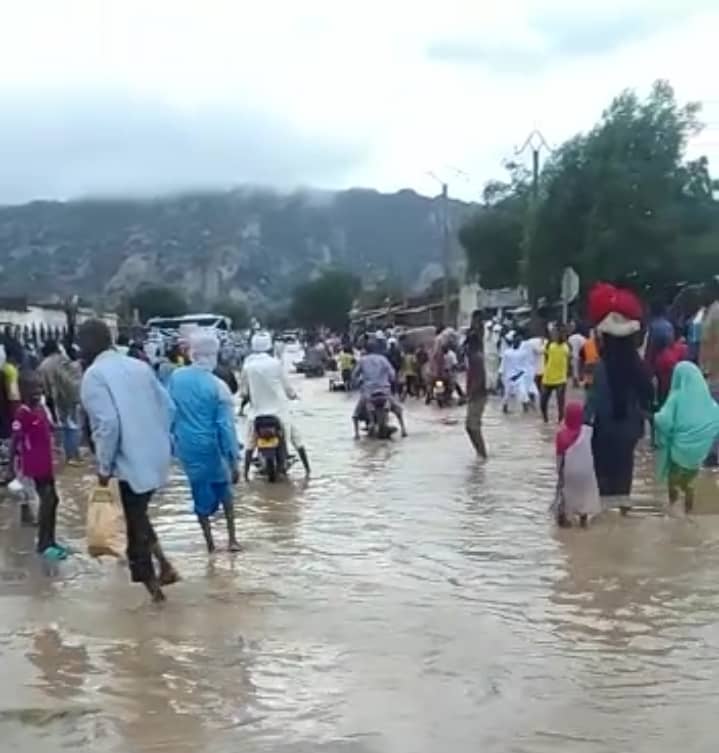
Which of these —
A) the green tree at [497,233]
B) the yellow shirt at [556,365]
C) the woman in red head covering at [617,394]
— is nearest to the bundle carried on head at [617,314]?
the woman in red head covering at [617,394]

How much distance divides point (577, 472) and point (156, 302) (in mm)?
97173

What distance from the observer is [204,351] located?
1141 cm

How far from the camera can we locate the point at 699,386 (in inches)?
500

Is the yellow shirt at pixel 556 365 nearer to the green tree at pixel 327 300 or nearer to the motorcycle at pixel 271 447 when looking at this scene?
the motorcycle at pixel 271 447

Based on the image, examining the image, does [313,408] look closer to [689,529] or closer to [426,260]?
[689,529]

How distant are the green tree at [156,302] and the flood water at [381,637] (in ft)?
293

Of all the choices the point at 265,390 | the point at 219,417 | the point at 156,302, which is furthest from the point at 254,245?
the point at 219,417

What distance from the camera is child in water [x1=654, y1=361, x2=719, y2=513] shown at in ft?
41.3

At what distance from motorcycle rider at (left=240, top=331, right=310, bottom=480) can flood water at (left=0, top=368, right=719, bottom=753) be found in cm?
197

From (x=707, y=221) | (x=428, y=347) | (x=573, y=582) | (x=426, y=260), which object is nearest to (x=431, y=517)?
(x=573, y=582)

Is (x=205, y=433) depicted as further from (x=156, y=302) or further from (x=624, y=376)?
(x=156, y=302)

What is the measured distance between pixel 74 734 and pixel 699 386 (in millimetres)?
7368

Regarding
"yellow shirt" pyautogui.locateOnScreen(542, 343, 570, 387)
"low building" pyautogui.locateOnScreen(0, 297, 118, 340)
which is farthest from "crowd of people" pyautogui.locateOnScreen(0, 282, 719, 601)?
"low building" pyautogui.locateOnScreen(0, 297, 118, 340)

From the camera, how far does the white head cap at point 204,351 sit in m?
11.4
